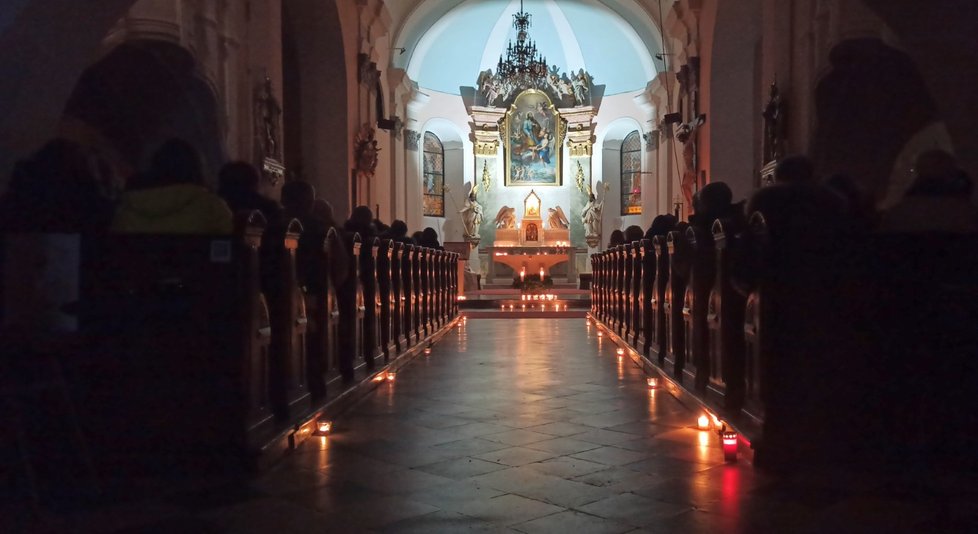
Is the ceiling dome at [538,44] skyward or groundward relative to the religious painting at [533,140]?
skyward

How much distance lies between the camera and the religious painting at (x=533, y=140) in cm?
2361

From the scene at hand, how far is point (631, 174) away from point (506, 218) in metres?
3.72

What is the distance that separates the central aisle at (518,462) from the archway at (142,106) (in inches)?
200

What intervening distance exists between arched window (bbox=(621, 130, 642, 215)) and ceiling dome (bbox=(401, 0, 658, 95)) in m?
1.53

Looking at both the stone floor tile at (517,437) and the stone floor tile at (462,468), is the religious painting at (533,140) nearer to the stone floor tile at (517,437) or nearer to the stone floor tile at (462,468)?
the stone floor tile at (517,437)

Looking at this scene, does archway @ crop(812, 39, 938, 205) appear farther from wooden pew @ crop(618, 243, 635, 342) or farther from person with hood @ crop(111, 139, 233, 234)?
person with hood @ crop(111, 139, 233, 234)

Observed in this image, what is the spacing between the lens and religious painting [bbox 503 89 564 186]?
23.6 m

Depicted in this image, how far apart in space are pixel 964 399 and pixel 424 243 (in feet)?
26.1

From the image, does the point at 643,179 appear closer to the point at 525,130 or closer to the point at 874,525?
the point at 525,130

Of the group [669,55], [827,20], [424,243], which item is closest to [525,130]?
[669,55]

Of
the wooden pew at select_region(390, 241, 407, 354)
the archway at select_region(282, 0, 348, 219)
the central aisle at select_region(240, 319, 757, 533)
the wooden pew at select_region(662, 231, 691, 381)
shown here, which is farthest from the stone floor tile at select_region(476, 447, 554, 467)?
the archway at select_region(282, 0, 348, 219)

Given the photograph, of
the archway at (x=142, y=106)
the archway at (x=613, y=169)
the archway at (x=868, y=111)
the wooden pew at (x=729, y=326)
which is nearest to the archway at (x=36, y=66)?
the archway at (x=142, y=106)

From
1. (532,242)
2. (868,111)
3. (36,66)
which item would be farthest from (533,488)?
(532,242)

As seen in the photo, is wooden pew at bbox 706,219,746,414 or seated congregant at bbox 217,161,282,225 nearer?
wooden pew at bbox 706,219,746,414
